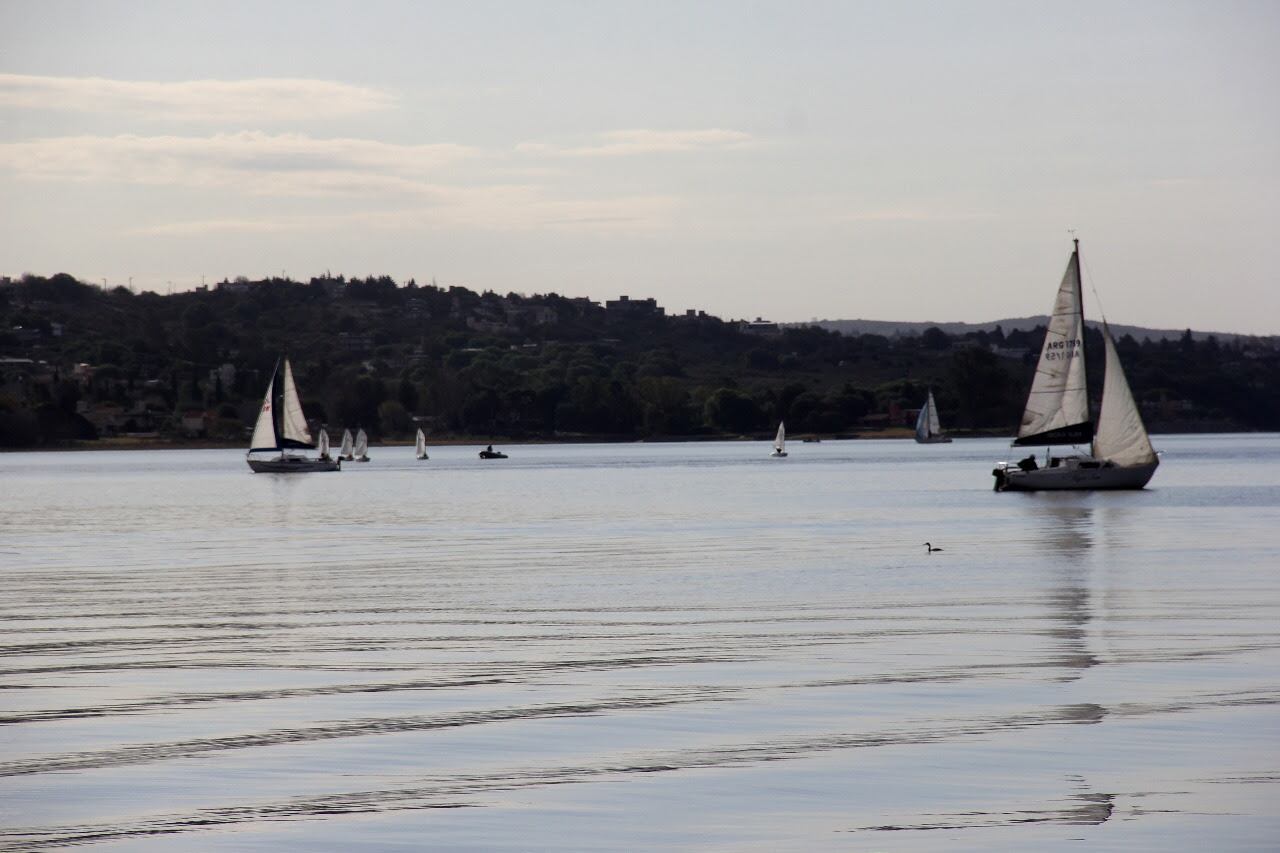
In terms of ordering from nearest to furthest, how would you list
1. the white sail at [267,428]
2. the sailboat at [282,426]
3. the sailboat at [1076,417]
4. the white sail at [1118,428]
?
the white sail at [1118,428], the sailboat at [1076,417], the sailboat at [282,426], the white sail at [267,428]

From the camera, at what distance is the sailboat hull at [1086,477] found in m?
85.9

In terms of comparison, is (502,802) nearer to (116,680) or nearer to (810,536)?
(116,680)

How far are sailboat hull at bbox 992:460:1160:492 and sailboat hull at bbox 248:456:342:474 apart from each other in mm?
78400

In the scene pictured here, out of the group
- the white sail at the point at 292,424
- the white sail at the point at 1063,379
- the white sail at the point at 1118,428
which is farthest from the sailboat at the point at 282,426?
the white sail at the point at 1118,428

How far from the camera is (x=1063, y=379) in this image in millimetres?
85312

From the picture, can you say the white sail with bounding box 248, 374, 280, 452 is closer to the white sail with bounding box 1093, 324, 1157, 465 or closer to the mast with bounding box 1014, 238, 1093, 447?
the mast with bounding box 1014, 238, 1093, 447

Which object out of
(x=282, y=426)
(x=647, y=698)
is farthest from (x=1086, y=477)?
(x=282, y=426)

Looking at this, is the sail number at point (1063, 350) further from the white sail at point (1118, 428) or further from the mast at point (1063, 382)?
the white sail at point (1118, 428)

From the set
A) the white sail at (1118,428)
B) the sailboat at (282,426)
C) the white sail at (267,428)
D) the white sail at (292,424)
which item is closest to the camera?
the white sail at (1118,428)

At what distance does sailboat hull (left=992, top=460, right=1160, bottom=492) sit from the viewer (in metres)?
85.9

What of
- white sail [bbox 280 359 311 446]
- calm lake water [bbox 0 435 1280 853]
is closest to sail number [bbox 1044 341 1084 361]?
calm lake water [bbox 0 435 1280 853]

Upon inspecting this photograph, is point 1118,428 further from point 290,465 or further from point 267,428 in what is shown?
point 290,465

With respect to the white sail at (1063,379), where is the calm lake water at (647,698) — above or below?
below

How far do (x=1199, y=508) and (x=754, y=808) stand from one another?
66.5 metres
